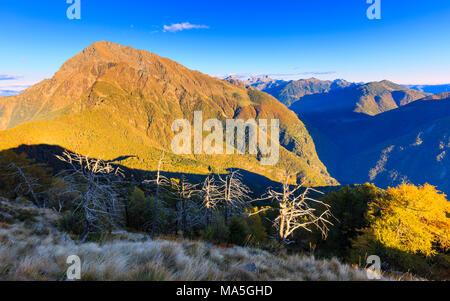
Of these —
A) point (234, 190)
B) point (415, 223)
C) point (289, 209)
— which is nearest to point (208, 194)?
point (234, 190)

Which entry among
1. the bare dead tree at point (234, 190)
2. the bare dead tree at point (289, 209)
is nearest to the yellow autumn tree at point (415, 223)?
the bare dead tree at point (289, 209)

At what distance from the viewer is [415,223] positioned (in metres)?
17.8

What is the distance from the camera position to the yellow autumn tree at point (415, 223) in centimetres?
1719

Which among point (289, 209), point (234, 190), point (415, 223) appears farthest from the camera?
point (234, 190)

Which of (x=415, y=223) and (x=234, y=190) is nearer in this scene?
(x=415, y=223)

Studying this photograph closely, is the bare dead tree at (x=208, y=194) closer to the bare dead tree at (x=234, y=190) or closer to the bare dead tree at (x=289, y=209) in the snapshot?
the bare dead tree at (x=234, y=190)

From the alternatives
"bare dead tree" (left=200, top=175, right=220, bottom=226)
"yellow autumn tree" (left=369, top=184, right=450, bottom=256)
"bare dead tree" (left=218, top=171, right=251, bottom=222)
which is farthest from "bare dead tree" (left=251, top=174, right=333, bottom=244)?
"yellow autumn tree" (left=369, top=184, right=450, bottom=256)

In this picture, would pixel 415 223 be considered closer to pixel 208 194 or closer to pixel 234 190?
pixel 234 190

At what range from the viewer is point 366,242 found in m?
18.8

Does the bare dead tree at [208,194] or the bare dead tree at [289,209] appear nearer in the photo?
the bare dead tree at [289,209]

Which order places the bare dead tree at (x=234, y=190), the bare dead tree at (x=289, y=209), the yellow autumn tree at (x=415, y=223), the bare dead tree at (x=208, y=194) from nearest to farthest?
the bare dead tree at (x=289, y=209) → the yellow autumn tree at (x=415, y=223) → the bare dead tree at (x=234, y=190) → the bare dead tree at (x=208, y=194)

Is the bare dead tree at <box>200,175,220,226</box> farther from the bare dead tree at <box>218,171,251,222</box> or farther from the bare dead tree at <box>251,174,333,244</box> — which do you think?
the bare dead tree at <box>251,174,333,244</box>
